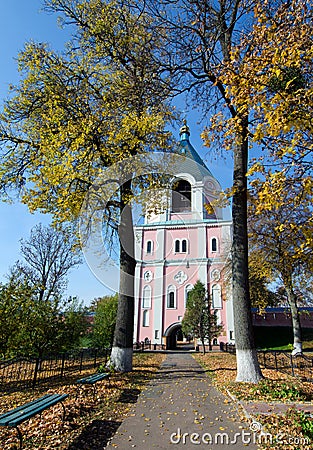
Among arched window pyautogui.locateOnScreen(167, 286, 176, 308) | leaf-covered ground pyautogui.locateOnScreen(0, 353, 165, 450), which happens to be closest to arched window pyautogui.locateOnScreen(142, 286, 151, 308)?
arched window pyautogui.locateOnScreen(167, 286, 176, 308)

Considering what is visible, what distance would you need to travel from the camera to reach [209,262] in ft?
106

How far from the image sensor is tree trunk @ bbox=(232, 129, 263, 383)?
8.36 meters

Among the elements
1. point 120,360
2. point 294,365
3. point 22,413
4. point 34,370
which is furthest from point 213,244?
point 22,413

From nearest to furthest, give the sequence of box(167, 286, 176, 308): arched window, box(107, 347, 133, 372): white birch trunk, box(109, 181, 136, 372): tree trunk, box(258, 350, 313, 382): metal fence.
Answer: box(107, 347, 133, 372): white birch trunk < box(109, 181, 136, 372): tree trunk < box(258, 350, 313, 382): metal fence < box(167, 286, 176, 308): arched window

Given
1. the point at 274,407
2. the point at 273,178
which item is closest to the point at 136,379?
the point at 274,407

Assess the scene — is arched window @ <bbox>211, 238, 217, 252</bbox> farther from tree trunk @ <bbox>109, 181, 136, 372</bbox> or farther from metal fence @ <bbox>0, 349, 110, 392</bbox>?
Answer: tree trunk @ <bbox>109, 181, 136, 372</bbox>

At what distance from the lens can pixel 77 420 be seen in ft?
17.4

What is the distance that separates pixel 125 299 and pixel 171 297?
2497 cm

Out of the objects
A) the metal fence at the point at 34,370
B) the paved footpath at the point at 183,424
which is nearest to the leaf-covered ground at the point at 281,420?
the paved footpath at the point at 183,424

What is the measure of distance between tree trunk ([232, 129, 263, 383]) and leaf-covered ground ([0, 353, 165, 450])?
9.67 feet

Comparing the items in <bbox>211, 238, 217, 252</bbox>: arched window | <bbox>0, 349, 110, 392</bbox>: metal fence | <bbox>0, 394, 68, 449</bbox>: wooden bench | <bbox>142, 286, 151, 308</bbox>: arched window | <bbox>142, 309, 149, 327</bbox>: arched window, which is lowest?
<bbox>0, 349, 110, 392</bbox>: metal fence

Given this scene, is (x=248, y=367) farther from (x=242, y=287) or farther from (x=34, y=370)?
(x=34, y=370)

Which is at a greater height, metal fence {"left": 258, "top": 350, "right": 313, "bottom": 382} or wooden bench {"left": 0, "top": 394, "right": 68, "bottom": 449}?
wooden bench {"left": 0, "top": 394, "right": 68, "bottom": 449}

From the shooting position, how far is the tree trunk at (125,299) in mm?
10656
